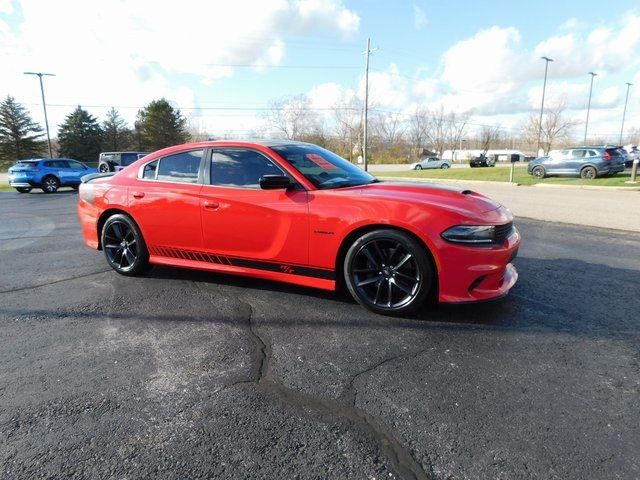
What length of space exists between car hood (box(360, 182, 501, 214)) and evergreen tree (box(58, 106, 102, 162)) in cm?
6392

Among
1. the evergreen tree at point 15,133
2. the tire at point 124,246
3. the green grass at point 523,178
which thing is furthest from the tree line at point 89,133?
the tire at point 124,246

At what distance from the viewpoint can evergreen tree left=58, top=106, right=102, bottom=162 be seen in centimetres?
5812

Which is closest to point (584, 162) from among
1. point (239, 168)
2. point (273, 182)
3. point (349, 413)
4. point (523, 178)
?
point (523, 178)

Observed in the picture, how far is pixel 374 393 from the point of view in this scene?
2.59 m

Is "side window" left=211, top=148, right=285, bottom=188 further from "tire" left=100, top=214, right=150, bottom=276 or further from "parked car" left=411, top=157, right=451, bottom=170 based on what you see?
"parked car" left=411, top=157, right=451, bottom=170

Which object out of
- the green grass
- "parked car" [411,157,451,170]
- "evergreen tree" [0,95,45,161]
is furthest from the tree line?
the green grass

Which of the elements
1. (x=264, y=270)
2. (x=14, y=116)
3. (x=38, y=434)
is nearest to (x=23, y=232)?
(x=264, y=270)

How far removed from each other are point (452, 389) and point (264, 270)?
2123 mm

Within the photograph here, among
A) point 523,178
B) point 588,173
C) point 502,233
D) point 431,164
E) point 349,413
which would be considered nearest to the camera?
point 349,413

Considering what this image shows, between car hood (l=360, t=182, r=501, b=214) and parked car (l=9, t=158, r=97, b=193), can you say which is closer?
car hood (l=360, t=182, r=501, b=214)

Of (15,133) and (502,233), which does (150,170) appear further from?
(15,133)

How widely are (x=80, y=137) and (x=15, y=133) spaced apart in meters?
7.43

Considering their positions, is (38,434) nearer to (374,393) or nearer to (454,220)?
(374,393)

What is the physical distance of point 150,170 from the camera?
16.1 ft
